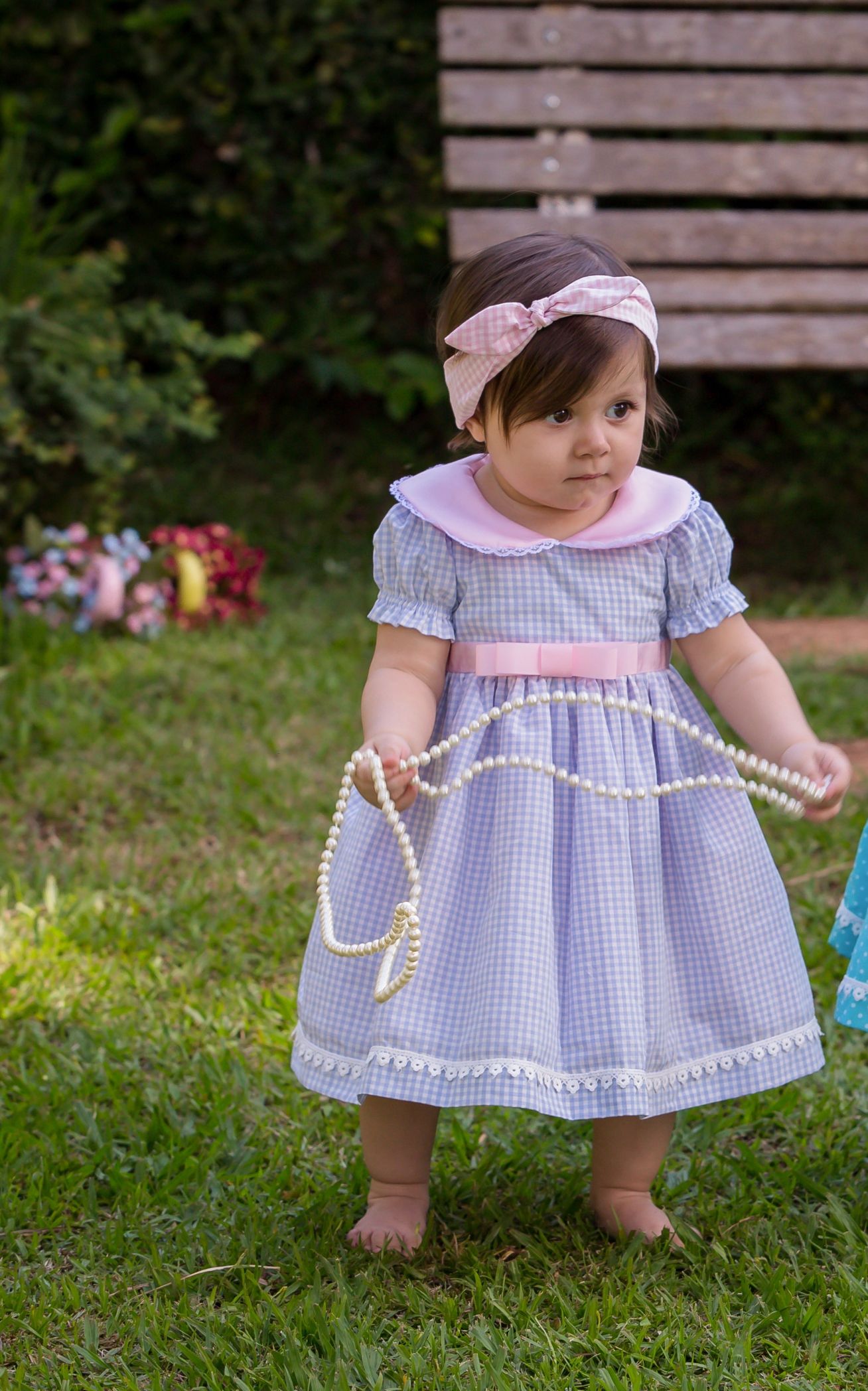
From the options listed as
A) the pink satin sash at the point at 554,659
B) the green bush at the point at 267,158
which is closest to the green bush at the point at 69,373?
the green bush at the point at 267,158

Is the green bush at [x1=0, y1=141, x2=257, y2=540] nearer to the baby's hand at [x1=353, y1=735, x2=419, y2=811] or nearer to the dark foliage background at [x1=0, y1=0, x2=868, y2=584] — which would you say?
the dark foliage background at [x1=0, y1=0, x2=868, y2=584]

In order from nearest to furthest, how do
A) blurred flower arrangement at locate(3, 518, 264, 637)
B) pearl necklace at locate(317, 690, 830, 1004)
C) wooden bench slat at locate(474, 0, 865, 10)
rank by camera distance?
1. pearl necklace at locate(317, 690, 830, 1004)
2. blurred flower arrangement at locate(3, 518, 264, 637)
3. wooden bench slat at locate(474, 0, 865, 10)

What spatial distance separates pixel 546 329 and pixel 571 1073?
853 mm

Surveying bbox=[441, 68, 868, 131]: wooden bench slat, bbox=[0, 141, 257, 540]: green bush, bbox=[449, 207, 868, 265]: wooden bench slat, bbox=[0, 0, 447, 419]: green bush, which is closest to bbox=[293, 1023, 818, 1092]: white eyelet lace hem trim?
bbox=[0, 141, 257, 540]: green bush

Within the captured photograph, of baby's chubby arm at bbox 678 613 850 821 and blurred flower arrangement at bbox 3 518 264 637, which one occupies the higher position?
baby's chubby arm at bbox 678 613 850 821

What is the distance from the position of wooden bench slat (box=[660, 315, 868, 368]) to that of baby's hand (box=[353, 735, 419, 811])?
3.07m

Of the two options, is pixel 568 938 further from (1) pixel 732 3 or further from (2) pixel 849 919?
(1) pixel 732 3

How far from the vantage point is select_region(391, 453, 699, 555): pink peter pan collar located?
1787 mm

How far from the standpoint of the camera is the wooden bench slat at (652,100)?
14.8ft

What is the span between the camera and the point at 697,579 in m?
1.84

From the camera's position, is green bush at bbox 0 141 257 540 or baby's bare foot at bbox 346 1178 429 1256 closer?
baby's bare foot at bbox 346 1178 429 1256

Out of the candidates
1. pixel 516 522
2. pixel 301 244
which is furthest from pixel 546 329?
pixel 301 244

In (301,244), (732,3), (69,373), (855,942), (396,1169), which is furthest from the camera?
(301,244)

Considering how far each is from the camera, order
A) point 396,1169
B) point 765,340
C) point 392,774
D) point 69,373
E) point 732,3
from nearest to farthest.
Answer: point 392,774
point 396,1169
point 69,373
point 765,340
point 732,3
